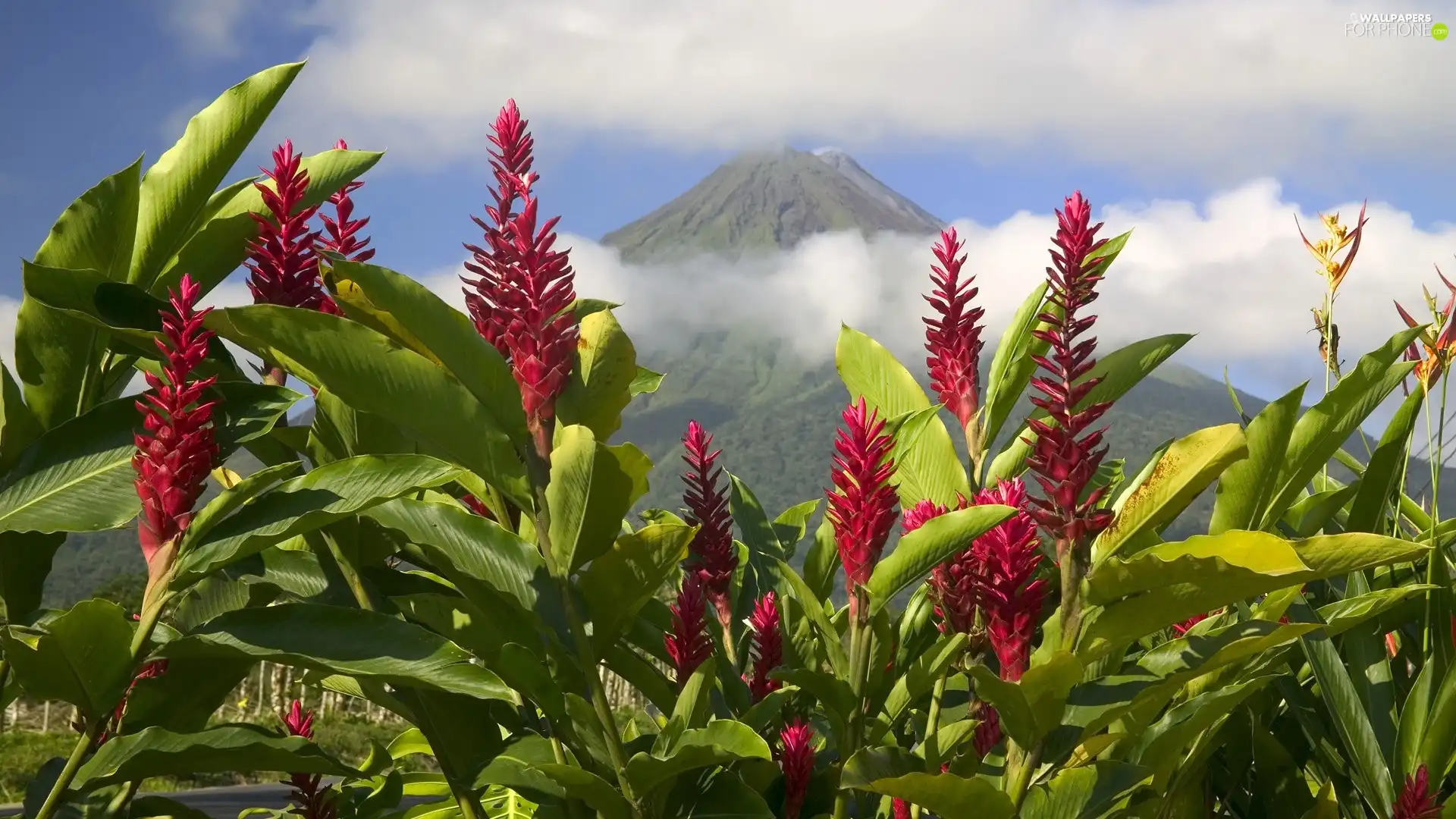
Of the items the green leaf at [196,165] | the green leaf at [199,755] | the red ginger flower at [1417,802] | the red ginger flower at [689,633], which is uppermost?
the green leaf at [196,165]

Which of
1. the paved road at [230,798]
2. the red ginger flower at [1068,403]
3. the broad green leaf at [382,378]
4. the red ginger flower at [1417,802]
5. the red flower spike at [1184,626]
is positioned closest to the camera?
the broad green leaf at [382,378]

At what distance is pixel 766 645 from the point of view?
1.36 metres

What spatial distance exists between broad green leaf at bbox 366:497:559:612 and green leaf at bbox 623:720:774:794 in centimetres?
19

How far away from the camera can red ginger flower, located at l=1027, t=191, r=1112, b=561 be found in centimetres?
108

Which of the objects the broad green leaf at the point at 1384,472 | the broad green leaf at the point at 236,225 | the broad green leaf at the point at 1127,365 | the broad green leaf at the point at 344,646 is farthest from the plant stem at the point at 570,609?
the broad green leaf at the point at 1384,472

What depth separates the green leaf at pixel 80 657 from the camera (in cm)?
100

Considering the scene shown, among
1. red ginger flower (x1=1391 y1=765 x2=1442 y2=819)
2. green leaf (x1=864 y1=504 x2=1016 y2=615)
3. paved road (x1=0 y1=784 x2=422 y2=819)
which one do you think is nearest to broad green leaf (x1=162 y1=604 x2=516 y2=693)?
green leaf (x1=864 y1=504 x2=1016 y2=615)

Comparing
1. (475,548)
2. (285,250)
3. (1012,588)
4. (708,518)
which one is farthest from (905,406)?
(285,250)

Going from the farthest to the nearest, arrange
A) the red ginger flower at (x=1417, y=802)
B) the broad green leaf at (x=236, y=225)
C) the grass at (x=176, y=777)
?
1. the grass at (x=176, y=777)
2. the red ginger flower at (x=1417, y=802)
3. the broad green leaf at (x=236, y=225)

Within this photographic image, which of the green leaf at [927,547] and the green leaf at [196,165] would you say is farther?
the green leaf at [196,165]

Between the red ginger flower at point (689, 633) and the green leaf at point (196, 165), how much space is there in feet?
2.36

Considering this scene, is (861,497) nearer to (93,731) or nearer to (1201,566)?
(1201,566)

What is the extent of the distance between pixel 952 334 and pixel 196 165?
0.95m

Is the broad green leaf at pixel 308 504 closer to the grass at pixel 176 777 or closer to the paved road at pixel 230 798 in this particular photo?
the grass at pixel 176 777
